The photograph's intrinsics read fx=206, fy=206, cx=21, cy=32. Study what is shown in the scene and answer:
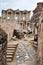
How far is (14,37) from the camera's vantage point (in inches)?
744

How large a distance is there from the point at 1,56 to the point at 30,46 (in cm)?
831

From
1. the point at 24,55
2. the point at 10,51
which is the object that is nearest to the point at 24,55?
the point at 24,55

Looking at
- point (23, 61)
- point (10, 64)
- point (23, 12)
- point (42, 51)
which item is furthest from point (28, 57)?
point (23, 12)

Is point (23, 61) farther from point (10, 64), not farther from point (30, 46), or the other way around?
point (30, 46)

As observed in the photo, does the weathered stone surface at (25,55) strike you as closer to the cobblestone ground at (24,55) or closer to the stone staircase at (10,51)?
the cobblestone ground at (24,55)

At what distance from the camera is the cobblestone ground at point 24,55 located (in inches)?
490

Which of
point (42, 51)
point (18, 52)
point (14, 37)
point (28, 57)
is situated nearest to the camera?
point (42, 51)

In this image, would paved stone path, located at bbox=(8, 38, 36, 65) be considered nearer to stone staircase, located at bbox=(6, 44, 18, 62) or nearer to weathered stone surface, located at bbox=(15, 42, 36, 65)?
weathered stone surface, located at bbox=(15, 42, 36, 65)

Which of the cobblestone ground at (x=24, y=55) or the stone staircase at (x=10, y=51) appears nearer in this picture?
the cobblestone ground at (x=24, y=55)

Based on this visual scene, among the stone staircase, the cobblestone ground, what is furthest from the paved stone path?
the stone staircase

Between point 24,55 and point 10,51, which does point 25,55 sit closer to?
point 24,55

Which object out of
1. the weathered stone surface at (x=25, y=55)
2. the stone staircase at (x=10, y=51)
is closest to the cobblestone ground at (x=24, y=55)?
the weathered stone surface at (x=25, y=55)

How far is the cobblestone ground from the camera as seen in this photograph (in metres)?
12.4

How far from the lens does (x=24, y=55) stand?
13641 mm
